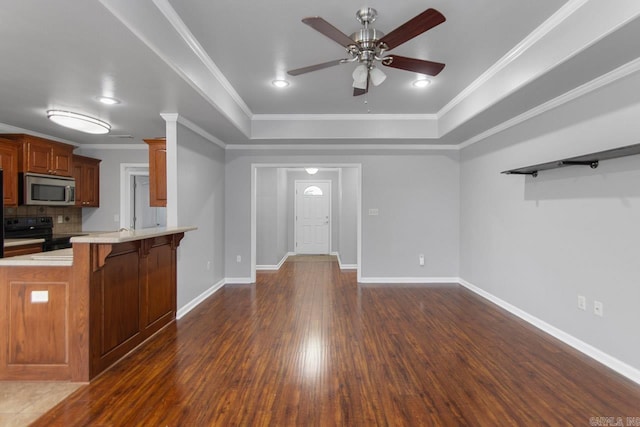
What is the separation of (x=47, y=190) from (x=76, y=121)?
163 cm

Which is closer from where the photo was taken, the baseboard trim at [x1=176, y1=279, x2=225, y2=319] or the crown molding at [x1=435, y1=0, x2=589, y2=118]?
the crown molding at [x1=435, y1=0, x2=589, y2=118]

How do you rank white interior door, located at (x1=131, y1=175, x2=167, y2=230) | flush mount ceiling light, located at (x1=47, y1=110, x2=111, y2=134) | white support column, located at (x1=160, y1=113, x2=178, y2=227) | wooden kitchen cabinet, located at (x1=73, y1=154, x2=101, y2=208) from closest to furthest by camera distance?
1. flush mount ceiling light, located at (x1=47, y1=110, x2=111, y2=134)
2. white support column, located at (x1=160, y1=113, x2=178, y2=227)
3. wooden kitchen cabinet, located at (x1=73, y1=154, x2=101, y2=208)
4. white interior door, located at (x1=131, y1=175, x2=167, y2=230)

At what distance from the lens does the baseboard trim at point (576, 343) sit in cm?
240

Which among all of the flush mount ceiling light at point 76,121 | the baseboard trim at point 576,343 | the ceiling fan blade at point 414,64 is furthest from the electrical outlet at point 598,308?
the flush mount ceiling light at point 76,121

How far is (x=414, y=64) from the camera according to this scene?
2.40m

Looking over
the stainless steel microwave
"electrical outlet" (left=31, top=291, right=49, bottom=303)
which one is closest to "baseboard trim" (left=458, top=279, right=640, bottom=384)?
"electrical outlet" (left=31, top=291, right=49, bottom=303)

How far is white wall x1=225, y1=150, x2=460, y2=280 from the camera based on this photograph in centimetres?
539

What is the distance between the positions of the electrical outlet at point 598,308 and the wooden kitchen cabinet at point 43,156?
660 cm

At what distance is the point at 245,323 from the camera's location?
354cm

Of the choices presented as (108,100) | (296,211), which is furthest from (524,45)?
(296,211)

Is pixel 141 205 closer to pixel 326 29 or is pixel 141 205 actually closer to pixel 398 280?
pixel 398 280

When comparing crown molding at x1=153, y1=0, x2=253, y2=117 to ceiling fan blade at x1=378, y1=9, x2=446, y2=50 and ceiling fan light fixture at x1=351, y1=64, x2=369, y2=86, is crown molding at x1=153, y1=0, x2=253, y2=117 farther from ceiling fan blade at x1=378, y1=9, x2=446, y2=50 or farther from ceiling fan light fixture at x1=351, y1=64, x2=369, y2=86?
ceiling fan blade at x1=378, y1=9, x2=446, y2=50

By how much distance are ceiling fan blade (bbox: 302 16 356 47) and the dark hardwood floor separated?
7.69 feet

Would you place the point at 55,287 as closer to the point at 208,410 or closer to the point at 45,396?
the point at 45,396
